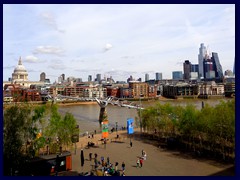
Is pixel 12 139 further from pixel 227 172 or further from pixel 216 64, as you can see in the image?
pixel 216 64

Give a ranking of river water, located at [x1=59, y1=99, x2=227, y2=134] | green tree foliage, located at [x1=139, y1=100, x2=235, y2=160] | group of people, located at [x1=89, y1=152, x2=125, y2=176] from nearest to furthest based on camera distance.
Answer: group of people, located at [x1=89, y1=152, x2=125, y2=176] → green tree foliage, located at [x1=139, y1=100, x2=235, y2=160] → river water, located at [x1=59, y1=99, x2=227, y2=134]

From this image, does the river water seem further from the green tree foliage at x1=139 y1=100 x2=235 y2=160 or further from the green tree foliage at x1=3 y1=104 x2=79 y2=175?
the green tree foliage at x1=3 y1=104 x2=79 y2=175

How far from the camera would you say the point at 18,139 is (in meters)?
8.35

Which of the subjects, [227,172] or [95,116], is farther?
[95,116]

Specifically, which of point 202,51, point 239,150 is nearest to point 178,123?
point 239,150

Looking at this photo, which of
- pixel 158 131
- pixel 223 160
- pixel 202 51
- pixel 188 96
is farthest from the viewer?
pixel 202 51

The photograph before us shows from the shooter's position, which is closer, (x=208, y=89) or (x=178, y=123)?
(x=178, y=123)

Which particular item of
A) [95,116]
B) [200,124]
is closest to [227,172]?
[200,124]

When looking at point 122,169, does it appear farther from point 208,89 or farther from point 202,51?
point 202,51

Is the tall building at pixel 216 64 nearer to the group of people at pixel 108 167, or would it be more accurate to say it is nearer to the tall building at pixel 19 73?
the tall building at pixel 19 73

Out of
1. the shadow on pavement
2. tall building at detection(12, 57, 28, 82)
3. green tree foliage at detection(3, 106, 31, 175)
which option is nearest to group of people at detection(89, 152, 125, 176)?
green tree foliage at detection(3, 106, 31, 175)

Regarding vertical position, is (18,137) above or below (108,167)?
above

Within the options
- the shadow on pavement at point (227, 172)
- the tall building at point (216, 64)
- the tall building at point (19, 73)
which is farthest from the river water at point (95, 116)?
the tall building at point (216, 64)
